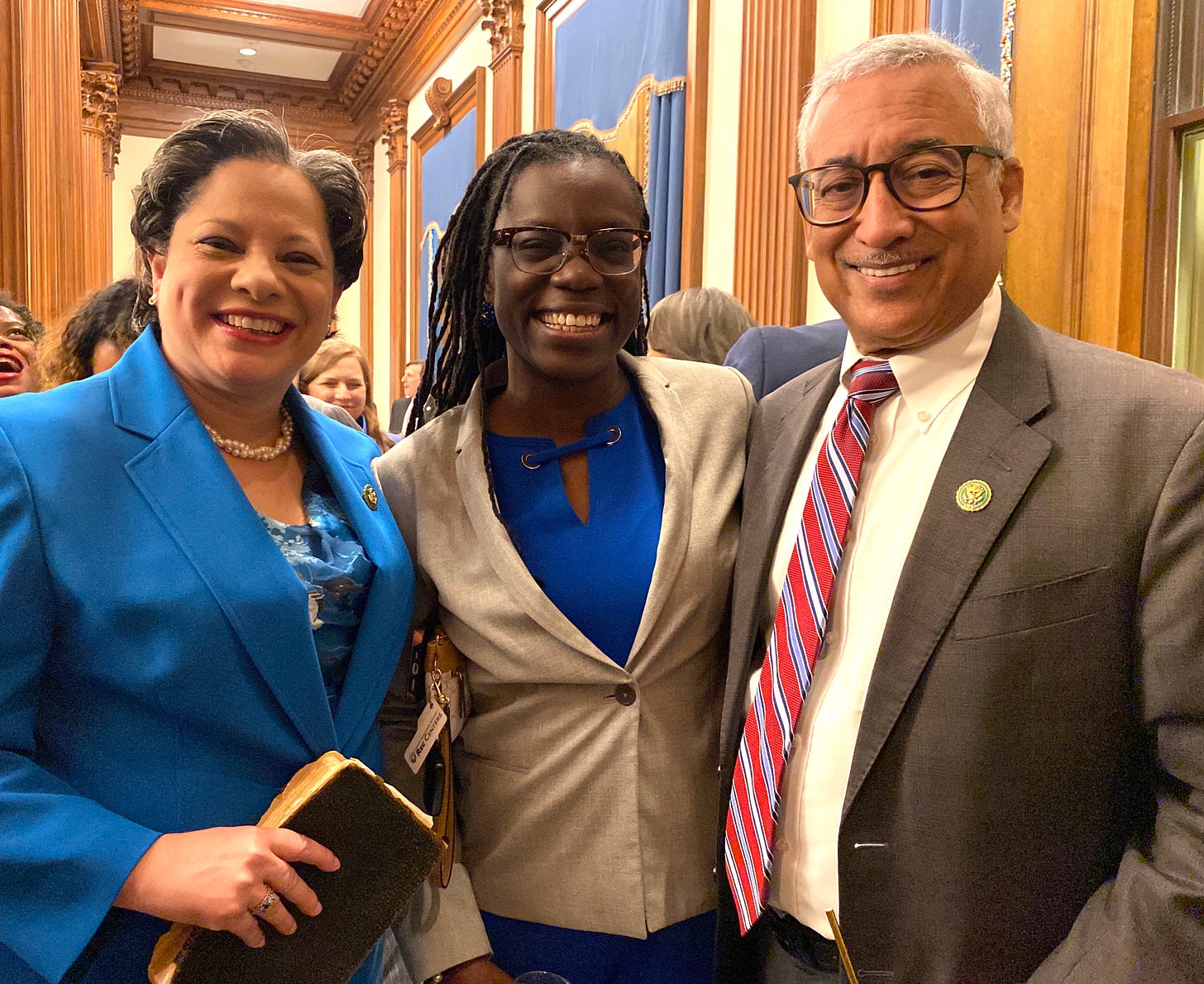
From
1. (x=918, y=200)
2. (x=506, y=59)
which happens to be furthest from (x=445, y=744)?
(x=506, y=59)

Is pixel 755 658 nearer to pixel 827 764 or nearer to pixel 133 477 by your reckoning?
pixel 827 764

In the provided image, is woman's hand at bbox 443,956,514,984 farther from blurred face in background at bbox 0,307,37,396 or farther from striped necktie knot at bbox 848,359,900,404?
blurred face in background at bbox 0,307,37,396

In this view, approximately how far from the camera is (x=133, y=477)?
1225 mm

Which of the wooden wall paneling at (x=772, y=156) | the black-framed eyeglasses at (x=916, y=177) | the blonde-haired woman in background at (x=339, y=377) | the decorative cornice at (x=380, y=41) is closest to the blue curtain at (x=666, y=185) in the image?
the wooden wall paneling at (x=772, y=156)

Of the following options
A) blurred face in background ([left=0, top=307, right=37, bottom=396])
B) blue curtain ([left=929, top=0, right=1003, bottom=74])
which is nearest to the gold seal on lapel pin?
blue curtain ([left=929, top=0, right=1003, bottom=74])

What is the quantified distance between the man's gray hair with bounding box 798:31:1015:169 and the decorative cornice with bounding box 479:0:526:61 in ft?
20.8

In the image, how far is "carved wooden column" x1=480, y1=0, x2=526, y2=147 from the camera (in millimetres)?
7152

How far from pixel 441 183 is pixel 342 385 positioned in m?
4.64

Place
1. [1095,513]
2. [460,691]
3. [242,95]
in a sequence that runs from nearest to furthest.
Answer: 1. [1095,513]
2. [460,691]
3. [242,95]

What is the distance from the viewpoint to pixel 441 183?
349 inches

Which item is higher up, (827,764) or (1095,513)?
(1095,513)

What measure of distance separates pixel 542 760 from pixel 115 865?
0.55m

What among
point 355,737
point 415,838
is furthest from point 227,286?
point 415,838

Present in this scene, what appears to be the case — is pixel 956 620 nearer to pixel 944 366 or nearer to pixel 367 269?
pixel 944 366
